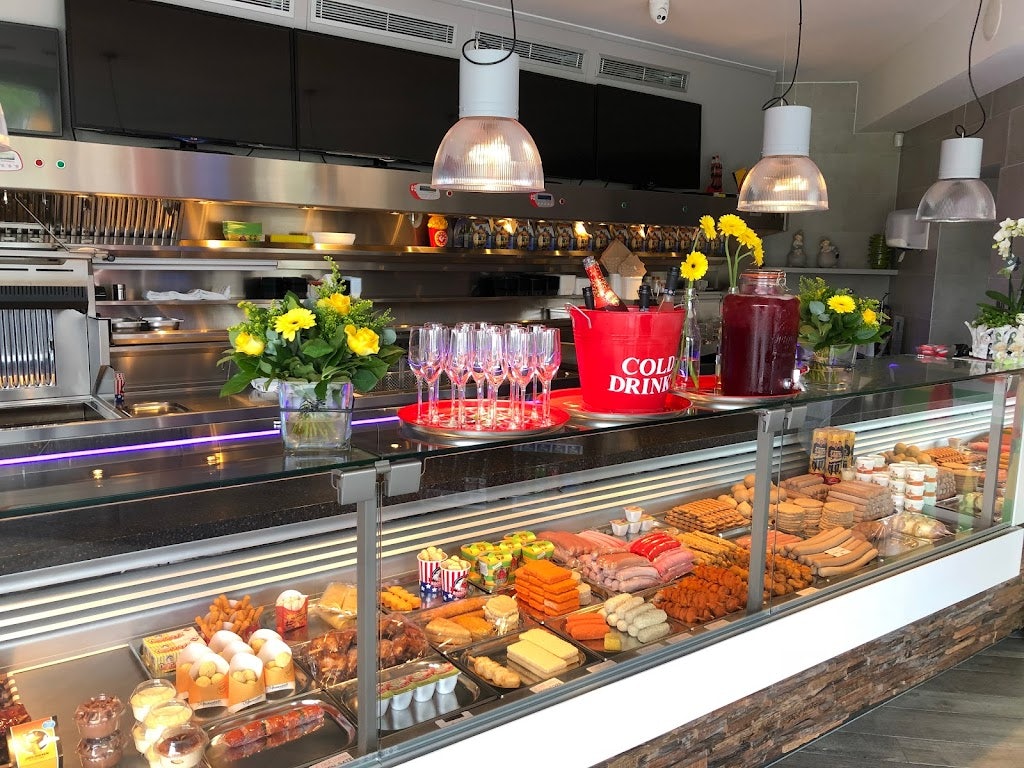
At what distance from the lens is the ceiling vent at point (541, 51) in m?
5.96

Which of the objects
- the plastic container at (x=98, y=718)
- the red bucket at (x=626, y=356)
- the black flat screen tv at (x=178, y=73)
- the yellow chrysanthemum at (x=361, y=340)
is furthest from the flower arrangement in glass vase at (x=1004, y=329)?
the black flat screen tv at (x=178, y=73)

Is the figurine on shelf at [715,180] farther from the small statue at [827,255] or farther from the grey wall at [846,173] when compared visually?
the small statue at [827,255]

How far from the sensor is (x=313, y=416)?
5.45 ft

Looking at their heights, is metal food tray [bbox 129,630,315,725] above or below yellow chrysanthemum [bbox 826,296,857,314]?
below

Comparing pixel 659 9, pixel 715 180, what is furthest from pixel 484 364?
pixel 715 180

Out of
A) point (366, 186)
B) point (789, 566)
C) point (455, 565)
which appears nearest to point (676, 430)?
point (789, 566)

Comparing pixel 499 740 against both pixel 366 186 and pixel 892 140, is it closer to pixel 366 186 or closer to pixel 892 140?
pixel 366 186

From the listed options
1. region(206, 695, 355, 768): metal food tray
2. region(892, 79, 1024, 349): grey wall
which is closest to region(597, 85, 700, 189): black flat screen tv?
region(892, 79, 1024, 349): grey wall

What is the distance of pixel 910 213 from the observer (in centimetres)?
699

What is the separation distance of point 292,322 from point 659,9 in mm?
4751

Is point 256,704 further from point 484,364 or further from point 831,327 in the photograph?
point 831,327

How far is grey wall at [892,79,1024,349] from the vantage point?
6.55 m

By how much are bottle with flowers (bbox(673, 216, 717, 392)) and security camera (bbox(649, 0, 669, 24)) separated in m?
3.58

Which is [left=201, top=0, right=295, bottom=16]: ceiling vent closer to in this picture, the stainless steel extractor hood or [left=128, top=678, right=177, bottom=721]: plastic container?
the stainless steel extractor hood
